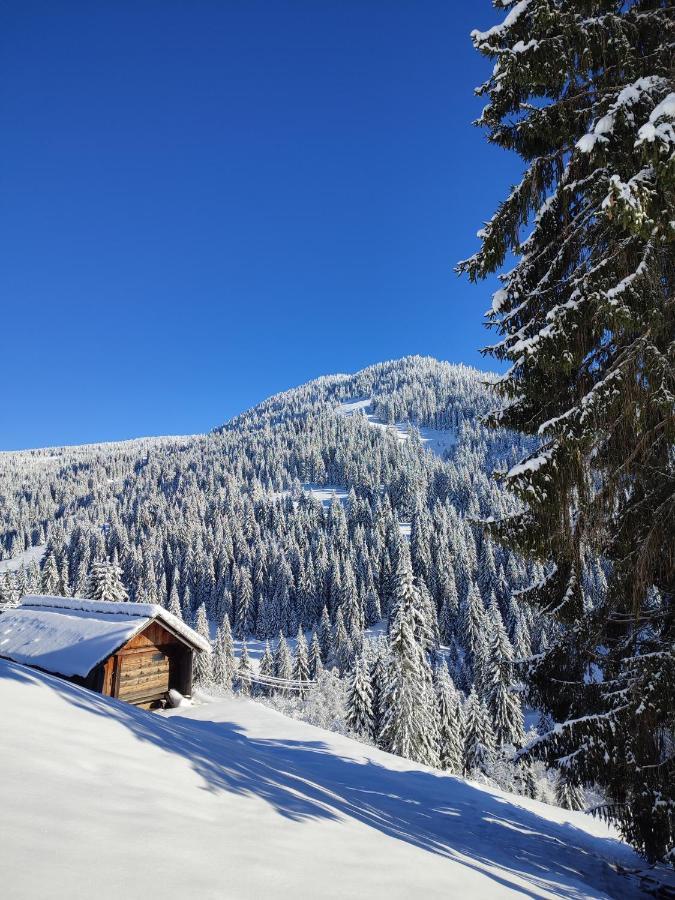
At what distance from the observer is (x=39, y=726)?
4.18 m

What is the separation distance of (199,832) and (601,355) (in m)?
6.45

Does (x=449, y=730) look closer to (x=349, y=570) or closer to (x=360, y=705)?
(x=360, y=705)

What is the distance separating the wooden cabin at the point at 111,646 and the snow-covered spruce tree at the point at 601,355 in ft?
44.1

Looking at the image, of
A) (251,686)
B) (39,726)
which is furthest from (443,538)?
(39,726)

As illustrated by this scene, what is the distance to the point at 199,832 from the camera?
10.1 feet

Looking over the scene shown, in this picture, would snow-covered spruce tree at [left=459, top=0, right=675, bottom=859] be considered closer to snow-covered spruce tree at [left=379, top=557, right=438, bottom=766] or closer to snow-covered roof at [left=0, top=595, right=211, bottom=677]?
snow-covered roof at [left=0, top=595, right=211, bottom=677]

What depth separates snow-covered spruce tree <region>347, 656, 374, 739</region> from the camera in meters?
32.5

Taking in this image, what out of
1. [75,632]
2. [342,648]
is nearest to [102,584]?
[75,632]

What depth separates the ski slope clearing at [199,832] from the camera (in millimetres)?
2338

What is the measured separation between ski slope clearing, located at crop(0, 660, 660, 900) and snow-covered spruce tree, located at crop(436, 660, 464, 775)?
29.5 m

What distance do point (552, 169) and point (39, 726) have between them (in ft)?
28.5

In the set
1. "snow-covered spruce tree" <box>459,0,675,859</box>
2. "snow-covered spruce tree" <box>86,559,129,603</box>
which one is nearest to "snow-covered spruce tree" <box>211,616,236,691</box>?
"snow-covered spruce tree" <box>86,559,129,603</box>

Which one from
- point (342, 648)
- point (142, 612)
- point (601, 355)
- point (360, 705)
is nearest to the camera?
point (601, 355)

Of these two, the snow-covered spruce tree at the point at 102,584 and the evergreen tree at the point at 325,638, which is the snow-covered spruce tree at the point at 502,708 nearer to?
the snow-covered spruce tree at the point at 102,584
